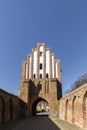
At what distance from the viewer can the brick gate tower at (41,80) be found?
25.2 m

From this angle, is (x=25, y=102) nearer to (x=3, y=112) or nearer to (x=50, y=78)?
(x=50, y=78)

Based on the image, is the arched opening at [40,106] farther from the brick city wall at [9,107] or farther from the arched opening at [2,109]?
the arched opening at [2,109]

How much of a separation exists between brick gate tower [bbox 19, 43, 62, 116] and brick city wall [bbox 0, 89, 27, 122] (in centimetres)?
109

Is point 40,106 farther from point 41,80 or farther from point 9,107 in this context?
point 9,107

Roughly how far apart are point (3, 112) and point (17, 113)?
5514 millimetres

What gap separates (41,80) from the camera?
26.0m

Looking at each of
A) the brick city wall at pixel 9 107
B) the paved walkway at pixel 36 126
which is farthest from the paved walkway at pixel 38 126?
the brick city wall at pixel 9 107

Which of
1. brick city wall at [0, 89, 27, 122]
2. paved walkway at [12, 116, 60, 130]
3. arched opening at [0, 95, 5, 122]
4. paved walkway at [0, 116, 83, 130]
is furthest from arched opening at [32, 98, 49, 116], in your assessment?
paved walkway at [0, 116, 83, 130]

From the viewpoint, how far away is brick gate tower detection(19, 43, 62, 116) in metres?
25.2

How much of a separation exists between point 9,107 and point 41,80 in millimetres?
8016

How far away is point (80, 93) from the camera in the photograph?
12.7 meters

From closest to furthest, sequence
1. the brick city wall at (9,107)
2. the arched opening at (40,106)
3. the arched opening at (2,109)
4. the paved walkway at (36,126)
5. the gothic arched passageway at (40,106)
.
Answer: the paved walkway at (36,126) < the arched opening at (2,109) < the brick city wall at (9,107) < the gothic arched passageway at (40,106) < the arched opening at (40,106)

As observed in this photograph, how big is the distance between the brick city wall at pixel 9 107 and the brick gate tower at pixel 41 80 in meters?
1.09

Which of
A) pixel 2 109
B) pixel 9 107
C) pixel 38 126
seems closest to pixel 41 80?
pixel 9 107
